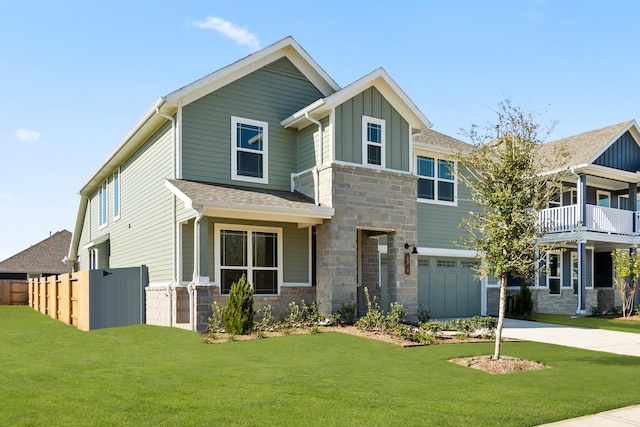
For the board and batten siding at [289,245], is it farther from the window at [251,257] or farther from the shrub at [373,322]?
the shrub at [373,322]

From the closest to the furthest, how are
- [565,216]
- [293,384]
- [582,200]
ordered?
1. [293,384]
2. [582,200]
3. [565,216]

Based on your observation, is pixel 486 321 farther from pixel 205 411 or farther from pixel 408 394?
pixel 205 411

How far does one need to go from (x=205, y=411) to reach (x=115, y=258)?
1677cm

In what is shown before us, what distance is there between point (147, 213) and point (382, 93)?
8.22 m

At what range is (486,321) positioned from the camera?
14.4 metres

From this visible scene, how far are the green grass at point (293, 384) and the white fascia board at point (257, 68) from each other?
6.84 meters

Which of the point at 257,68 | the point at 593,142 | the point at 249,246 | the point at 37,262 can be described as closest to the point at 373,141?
the point at 257,68

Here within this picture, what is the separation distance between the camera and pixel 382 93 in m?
16.7

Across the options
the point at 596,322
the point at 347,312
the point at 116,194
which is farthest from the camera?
the point at 116,194

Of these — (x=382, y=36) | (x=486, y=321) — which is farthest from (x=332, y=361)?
(x=382, y=36)

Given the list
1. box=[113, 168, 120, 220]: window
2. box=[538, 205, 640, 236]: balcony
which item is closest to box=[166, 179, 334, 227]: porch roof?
box=[113, 168, 120, 220]: window

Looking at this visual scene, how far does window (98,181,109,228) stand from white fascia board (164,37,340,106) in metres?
10.0

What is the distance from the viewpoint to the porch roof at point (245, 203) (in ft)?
45.6

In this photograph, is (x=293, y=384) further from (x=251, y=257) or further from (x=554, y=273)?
(x=554, y=273)
